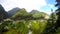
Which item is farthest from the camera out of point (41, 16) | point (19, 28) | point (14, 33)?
point (41, 16)

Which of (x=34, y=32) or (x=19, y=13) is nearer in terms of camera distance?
(x=34, y=32)

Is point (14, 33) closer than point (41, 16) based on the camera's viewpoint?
Yes

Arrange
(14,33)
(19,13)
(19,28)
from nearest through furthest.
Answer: (14,33) → (19,28) → (19,13)

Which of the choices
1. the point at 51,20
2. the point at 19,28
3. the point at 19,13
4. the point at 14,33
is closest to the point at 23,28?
the point at 19,28

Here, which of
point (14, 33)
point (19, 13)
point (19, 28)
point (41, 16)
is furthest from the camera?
point (19, 13)

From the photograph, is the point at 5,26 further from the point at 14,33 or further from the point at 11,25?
the point at 14,33

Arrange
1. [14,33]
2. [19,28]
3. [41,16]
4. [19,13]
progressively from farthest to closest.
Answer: [19,13] → [41,16] → [19,28] → [14,33]

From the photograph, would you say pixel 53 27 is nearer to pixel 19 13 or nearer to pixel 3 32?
pixel 3 32

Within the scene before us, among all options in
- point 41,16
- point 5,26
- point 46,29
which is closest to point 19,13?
point 41,16

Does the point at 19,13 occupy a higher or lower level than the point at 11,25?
higher
